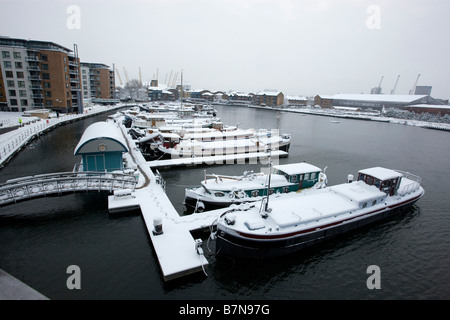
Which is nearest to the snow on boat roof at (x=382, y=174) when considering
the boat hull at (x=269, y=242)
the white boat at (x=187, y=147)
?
the boat hull at (x=269, y=242)

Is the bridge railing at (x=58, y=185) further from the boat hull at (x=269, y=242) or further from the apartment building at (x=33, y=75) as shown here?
the apartment building at (x=33, y=75)

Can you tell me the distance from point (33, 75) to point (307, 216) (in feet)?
288

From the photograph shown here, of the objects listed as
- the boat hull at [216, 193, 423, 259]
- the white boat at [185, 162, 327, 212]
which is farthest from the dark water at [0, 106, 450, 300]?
the white boat at [185, 162, 327, 212]

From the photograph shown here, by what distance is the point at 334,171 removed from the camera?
3944 centimetres

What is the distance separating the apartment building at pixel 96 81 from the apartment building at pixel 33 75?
5187 cm

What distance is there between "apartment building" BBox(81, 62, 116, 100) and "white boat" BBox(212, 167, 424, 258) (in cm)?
13732

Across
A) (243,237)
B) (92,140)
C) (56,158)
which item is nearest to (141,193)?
(92,140)

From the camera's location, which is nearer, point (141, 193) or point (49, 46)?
point (141, 193)

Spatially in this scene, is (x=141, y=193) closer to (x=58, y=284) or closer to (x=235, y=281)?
(x=58, y=284)

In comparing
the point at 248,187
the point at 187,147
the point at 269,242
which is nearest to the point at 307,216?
the point at 269,242

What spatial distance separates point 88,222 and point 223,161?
2431cm

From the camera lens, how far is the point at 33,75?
70.4 m

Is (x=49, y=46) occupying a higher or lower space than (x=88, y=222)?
higher
